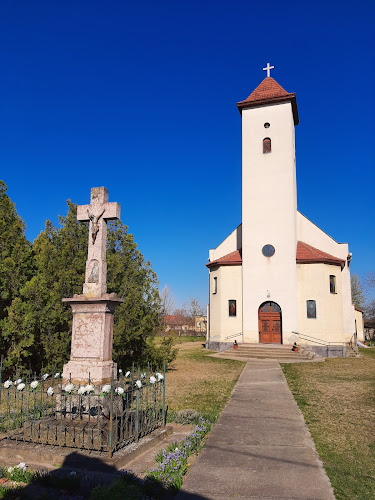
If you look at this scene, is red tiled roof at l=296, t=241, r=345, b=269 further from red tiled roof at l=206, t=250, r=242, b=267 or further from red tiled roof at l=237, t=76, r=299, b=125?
red tiled roof at l=237, t=76, r=299, b=125

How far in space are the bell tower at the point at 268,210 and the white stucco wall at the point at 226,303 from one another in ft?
2.10

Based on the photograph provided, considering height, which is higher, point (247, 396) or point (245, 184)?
point (245, 184)

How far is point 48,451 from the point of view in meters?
5.59

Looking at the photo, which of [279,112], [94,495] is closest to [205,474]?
[94,495]

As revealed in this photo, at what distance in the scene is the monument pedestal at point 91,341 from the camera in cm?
691

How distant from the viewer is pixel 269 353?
21906mm

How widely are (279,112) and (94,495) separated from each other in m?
27.2

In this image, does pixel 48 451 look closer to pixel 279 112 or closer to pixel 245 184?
pixel 245 184

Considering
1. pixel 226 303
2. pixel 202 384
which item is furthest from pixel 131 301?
pixel 226 303

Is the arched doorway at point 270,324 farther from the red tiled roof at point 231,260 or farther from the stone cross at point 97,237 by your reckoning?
the stone cross at point 97,237

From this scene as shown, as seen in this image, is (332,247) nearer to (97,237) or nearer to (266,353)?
(266,353)

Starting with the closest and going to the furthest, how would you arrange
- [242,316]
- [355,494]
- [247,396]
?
[355,494] < [247,396] < [242,316]

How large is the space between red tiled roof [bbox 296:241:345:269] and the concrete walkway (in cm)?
1580

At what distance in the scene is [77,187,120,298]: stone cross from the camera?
24.5 ft
